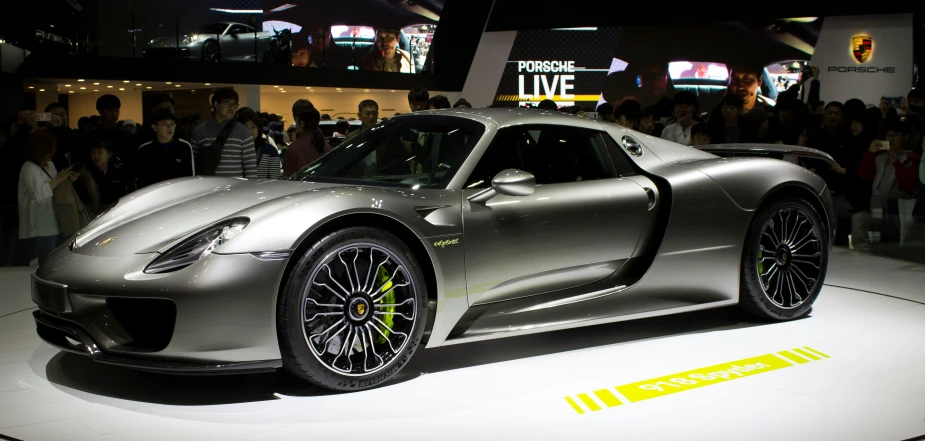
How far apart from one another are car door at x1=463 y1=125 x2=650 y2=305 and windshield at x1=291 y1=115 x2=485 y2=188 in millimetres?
145

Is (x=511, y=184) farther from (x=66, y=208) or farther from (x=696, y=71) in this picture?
(x=696, y=71)

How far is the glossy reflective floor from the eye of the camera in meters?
3.20

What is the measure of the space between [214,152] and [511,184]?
3138mm

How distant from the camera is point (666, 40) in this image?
20938 millimetres

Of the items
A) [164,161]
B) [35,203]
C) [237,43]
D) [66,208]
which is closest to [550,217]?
[164,161]

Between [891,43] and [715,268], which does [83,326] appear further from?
[891,43]

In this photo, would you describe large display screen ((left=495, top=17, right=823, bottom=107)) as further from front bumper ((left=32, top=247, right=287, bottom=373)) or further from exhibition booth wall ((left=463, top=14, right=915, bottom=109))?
front bumper ((left=32, top=247, right=287, bottom=373))

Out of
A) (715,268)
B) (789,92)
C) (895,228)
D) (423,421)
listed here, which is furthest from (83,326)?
(789,92)

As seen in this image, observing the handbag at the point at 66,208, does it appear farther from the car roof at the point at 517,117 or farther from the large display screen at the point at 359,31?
the large display screen at the point at 359,31

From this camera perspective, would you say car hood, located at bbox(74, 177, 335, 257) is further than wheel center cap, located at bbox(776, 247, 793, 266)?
No

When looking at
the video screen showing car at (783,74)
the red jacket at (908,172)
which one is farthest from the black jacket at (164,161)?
the video screen showing car at (783,74)

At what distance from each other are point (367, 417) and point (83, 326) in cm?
117

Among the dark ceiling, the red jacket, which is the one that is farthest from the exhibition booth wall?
the red jacket

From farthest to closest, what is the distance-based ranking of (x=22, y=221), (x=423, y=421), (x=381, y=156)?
(x=22, y=221), (x=381, y=156), (x=423, y=421)
